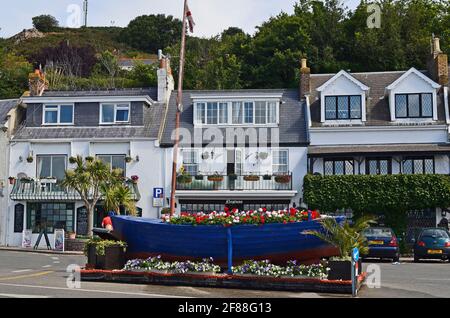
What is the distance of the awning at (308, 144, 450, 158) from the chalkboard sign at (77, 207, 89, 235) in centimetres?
1363

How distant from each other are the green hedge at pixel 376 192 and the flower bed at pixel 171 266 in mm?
18086

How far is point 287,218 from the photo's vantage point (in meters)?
16.8

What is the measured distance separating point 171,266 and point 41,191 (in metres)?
22.6

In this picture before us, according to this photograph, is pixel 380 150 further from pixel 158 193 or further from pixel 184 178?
Answer: pixel 158 193

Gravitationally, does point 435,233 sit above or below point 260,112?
below

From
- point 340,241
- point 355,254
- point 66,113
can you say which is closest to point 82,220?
point 66,113

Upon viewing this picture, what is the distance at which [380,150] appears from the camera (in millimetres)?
34438

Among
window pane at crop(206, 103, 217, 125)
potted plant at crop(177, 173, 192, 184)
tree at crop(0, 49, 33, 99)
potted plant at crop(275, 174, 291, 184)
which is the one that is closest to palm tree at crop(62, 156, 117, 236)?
potted plant at crop(177, 173, 192, 184)

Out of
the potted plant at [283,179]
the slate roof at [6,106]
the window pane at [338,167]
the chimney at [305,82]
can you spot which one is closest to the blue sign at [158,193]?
the potted plant at [283,179]

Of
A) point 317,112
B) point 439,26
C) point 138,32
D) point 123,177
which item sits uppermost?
point 138,32

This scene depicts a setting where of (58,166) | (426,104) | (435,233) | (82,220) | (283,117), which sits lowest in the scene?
(435,233)

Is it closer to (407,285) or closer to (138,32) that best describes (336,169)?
(407,285)
